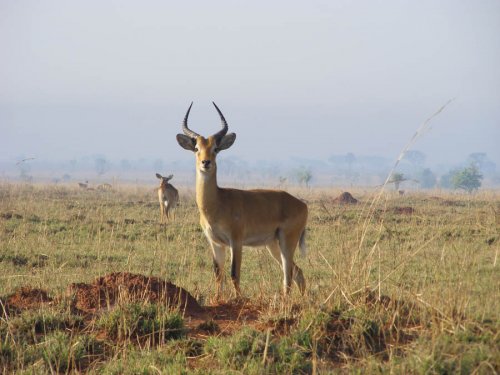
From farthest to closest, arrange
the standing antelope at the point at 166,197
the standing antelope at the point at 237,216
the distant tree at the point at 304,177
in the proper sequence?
1. the distant tree at the point at 304,177
2. the standing antelope at the point at 166,197
3. the standing antelope at the point at 237,216

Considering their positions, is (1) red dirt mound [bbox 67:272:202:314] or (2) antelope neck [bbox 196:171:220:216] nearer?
(1) red dirt mound [bbox 67:272:202:314]

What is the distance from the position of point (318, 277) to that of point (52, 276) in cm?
Result: 407

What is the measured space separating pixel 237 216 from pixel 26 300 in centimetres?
297

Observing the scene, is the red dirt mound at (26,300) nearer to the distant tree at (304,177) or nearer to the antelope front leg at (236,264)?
Result: the antelope front leg at (236,264)

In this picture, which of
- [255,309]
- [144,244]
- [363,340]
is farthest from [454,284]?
[144,244]

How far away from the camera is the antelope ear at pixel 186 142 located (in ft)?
32.6

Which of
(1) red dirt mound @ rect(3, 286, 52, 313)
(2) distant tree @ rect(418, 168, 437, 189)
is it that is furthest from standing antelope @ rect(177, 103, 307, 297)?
(2) distant tree @ rect(418, 168, 437, 189)

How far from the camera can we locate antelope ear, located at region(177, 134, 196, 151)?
9.95m

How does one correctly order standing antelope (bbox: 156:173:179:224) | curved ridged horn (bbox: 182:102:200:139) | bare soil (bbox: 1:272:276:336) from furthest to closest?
standing antelope (bbox: 156:173:179:224) < curved ridged horn (bbox: 182:102:200:139) < bare soil (bbox: 1:272:276:336)

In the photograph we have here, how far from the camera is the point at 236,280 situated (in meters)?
9.18

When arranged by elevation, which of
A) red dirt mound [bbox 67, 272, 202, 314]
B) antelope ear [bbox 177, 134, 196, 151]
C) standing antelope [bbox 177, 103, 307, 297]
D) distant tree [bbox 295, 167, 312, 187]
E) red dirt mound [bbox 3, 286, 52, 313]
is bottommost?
distant tree [bbox 295, 167, 312, 187]

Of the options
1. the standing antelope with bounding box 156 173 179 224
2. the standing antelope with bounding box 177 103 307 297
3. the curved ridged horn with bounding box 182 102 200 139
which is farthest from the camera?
the standing antelope with bounding box 156 173 179 224

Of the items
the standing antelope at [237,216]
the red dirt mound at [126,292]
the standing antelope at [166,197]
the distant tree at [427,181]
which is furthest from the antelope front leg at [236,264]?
the distant tree at [427,181]

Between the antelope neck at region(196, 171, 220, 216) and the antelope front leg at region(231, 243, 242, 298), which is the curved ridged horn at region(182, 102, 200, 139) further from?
the antelope front leg at region(231, 243, 242, 298)
